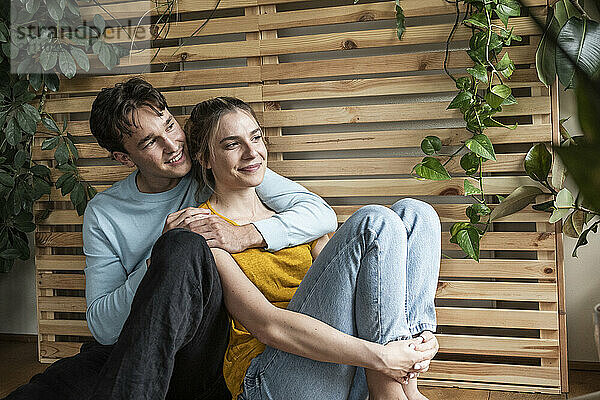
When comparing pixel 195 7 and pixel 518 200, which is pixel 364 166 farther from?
pixel 195 7

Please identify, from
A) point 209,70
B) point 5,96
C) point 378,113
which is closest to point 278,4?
point 209,70

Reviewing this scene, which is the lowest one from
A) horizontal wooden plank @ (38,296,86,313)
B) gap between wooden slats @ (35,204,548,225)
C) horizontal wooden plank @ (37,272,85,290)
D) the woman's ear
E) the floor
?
the floor

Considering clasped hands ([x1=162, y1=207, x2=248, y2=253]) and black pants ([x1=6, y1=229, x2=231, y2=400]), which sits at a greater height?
clasped hands ([x1=162, y1=207, x2=248, y2=253])

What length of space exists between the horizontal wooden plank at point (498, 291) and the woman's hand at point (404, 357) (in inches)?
22.5

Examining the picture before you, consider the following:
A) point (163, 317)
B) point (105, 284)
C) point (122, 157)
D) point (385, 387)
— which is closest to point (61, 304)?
point (105, 284)

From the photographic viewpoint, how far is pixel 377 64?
203 centimetres

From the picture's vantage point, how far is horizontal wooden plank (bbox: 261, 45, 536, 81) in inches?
74.7

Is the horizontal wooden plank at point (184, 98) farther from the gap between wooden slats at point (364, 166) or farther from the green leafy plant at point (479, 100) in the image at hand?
the green leafy plant at point (479, 100)

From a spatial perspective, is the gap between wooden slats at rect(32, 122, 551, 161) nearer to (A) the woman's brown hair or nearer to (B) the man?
(B) the man

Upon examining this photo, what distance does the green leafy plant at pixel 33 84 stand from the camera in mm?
2189

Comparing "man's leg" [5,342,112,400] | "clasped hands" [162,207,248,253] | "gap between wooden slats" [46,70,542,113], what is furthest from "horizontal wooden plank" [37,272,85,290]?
"clasped hands" [162,207,248,253]

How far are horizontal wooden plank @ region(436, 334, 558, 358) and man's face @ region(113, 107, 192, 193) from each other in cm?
100

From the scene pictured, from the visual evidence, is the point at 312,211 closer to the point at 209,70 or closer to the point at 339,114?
the point at 339,114

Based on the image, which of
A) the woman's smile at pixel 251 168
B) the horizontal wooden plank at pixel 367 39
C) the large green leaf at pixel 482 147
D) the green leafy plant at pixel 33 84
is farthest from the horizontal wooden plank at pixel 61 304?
the large green leaf at pixel 482 147
